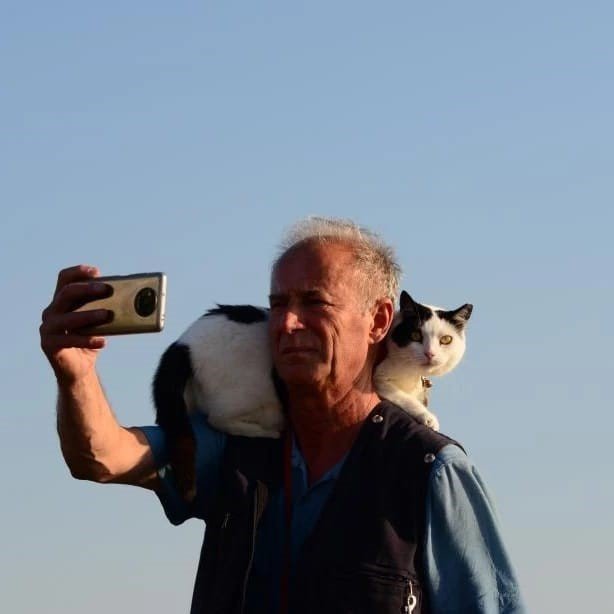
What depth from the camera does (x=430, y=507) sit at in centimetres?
378

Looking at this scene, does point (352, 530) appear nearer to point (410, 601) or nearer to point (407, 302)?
point (410, 601)

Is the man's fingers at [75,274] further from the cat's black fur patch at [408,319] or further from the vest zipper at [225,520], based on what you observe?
the cat's black fur patch at [408,319]

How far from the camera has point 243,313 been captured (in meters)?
4.71

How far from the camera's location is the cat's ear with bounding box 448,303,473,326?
5.62 meters

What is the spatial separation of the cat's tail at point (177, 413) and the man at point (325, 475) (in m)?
0.03

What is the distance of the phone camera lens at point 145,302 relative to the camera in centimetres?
309

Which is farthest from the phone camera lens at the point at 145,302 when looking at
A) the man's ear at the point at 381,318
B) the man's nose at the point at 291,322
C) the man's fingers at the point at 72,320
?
the man's ear at the point at 381,318

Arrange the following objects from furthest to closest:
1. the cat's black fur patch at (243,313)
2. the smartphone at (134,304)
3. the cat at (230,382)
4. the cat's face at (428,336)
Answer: the cat's face at (428,336)
the cat's black fur patch at (243,313)
the cat at (230,382)
the smartphone at (134,304)

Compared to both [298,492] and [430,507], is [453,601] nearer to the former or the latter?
[430,507]

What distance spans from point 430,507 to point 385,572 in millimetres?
240

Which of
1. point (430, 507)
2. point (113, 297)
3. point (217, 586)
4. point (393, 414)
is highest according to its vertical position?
point (113, 297)

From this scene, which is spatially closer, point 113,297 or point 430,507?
point 113,297

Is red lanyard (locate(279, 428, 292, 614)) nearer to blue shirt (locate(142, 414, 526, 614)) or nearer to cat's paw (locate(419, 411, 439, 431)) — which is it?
blue shirt (locate(142, 414, 526, 614))

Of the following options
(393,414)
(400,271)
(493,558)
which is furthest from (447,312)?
(493,558)
